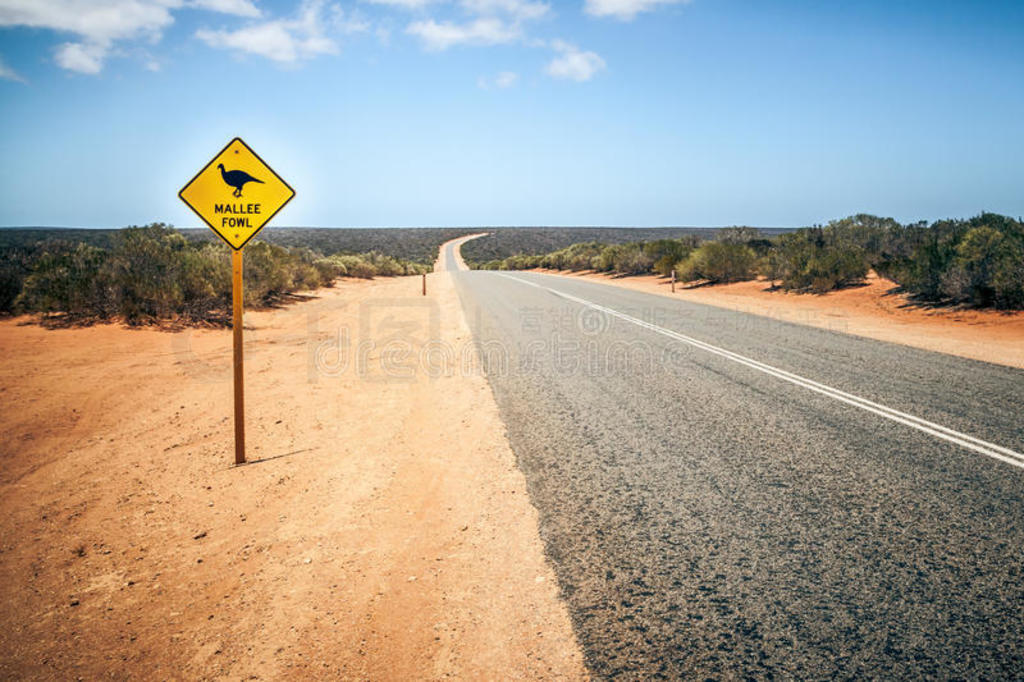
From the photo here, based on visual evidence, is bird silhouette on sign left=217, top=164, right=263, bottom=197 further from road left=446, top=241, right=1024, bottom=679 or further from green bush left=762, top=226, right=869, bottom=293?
green bush left=762, top=226, right=869, bottom=293

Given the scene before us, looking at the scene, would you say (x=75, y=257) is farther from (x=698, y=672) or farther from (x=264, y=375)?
(x=698, y=672)

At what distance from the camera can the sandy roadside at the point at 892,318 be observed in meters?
10.1

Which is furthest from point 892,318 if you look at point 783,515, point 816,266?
point 783,515

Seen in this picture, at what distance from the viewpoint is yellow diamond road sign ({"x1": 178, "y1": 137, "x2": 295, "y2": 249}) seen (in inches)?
195

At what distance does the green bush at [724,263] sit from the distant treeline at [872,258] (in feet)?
0.15

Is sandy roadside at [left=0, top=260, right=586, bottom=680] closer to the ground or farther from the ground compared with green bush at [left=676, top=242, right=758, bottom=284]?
closer to the ground

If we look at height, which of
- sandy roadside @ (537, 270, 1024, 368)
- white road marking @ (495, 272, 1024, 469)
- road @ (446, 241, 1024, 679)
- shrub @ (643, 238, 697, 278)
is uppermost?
shrub @ (643, 238, 697, 278)

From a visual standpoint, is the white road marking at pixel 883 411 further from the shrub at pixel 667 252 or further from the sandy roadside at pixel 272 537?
the shrub at pixel 667 252

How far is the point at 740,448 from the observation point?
15.4 feet

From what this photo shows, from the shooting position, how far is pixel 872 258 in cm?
2259

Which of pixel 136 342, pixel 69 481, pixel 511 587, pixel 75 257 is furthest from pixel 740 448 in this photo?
pixel 75 257

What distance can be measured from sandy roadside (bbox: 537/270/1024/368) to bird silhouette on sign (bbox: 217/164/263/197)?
10.6 metres

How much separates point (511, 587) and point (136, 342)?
11493 millimetres

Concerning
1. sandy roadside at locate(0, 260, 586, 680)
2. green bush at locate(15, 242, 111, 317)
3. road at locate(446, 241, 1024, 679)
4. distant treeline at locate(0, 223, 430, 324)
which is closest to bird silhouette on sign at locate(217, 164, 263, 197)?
sandy roadside at locate(0, 260, 586, 680)
